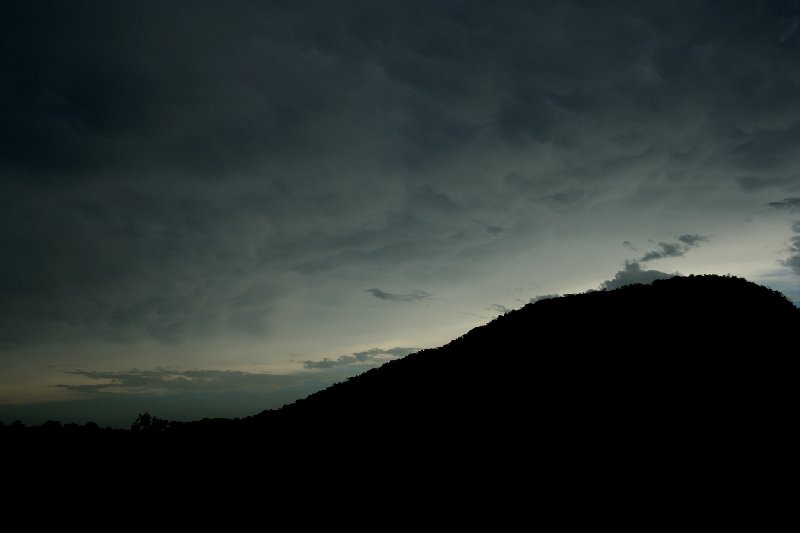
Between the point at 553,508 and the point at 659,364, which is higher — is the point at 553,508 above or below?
below

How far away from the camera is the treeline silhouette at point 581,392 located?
21688 millimetres

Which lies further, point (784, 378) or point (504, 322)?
point (504, 322)

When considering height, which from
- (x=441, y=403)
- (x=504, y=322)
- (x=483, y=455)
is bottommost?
(x=483, y=455)

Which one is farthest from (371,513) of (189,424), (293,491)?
(189,424)

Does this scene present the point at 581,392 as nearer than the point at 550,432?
No

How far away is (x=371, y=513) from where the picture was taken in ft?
64.7

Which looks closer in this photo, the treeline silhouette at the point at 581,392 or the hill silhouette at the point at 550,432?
the hill silhouette at the point at 550,432

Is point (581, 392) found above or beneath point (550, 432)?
above

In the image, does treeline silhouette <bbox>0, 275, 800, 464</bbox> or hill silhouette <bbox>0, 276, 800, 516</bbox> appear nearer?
hill silhouette <bbox>0, 276, 800, 516</bbox>

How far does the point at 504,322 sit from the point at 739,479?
20.9 meters

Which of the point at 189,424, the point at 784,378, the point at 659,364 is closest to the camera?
the point at 784,378

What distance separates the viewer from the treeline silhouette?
71.2ft

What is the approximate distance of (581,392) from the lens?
25391mm

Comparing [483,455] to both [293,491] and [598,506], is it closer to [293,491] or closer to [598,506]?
[598,506]
